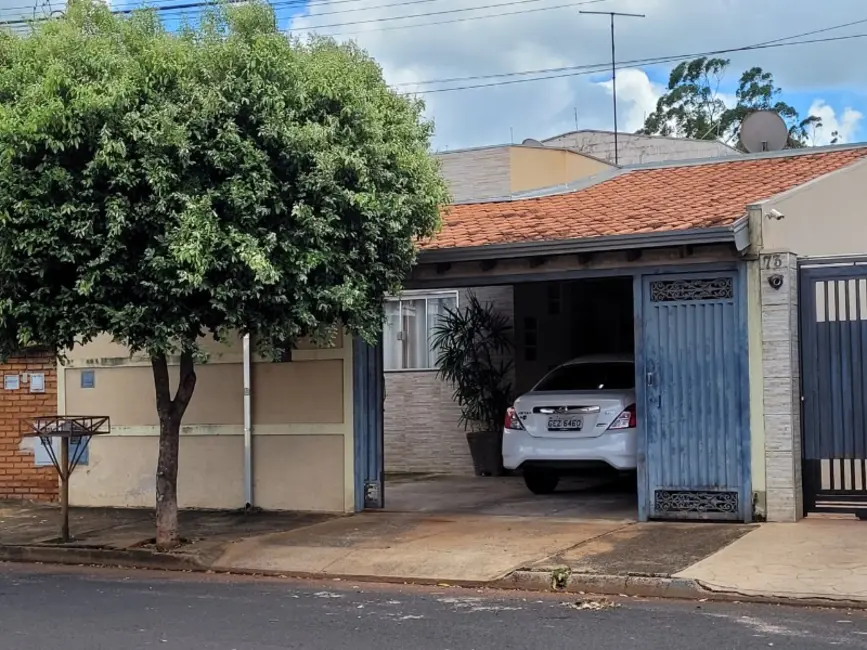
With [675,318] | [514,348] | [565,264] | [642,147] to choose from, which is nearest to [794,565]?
[675,318]

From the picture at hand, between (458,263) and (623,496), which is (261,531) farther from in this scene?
(623,496)

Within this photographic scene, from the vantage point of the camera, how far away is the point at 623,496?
1384cm

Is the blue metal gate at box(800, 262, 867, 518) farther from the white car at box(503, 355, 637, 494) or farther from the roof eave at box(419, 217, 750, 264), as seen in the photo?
the white car at box(503, 355, 637, 494)

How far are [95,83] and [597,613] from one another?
19.8 ft

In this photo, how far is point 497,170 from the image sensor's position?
66.5 feet

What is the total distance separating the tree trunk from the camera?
11219mm

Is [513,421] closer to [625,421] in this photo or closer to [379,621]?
[625,421]

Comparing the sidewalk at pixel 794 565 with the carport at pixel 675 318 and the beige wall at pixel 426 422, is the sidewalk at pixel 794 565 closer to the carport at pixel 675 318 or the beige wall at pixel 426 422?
the carport at pixel 675 318

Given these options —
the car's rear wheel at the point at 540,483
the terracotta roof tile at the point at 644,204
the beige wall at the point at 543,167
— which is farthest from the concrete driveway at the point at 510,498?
the beige wall at the point at 543,167

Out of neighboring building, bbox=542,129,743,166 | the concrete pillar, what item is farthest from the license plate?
neighboring building, bbox=542,129,743,166

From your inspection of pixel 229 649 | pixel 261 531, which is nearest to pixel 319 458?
pixel 261 531

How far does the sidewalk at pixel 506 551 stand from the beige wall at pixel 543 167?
9.22m

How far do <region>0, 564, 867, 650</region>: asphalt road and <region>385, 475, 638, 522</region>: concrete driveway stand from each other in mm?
3548

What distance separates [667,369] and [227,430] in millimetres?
5339
